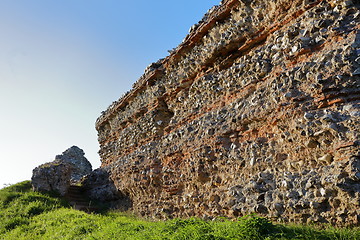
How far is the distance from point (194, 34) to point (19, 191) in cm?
1084

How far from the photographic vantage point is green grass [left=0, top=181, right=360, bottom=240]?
414cm

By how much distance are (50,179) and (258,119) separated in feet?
33.5

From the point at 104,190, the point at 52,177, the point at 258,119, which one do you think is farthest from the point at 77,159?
the point at 258,119

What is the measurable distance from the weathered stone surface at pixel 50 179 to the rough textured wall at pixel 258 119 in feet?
12.6

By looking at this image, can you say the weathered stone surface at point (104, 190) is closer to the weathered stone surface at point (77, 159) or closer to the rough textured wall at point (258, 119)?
the rough textured wall at point (258, 119)


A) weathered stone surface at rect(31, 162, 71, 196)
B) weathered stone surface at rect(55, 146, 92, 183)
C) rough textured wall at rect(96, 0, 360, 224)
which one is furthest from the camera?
weathered stone surface at rect(55, 146, 92, 183)

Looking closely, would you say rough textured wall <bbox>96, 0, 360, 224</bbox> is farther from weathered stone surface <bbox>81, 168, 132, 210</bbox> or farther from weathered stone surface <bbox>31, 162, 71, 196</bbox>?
weathered stone surface <bbox>31, 162, 71, 196</bbox>

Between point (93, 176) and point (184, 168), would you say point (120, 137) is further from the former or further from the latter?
point (184, 168)

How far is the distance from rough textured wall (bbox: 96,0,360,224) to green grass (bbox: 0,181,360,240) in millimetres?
673

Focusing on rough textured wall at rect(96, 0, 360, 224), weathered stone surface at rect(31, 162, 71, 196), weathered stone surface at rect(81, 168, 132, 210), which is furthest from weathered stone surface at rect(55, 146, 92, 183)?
rough textured wall at rect(96, 0, 360, 224)

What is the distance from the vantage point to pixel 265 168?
5.81m

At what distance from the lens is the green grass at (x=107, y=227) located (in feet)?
13.6

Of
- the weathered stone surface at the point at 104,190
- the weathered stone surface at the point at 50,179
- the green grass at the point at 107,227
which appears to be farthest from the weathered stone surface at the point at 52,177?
the weathered stone surface at the point at 104,190

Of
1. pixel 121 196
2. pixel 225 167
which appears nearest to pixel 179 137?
pixel 225 167
